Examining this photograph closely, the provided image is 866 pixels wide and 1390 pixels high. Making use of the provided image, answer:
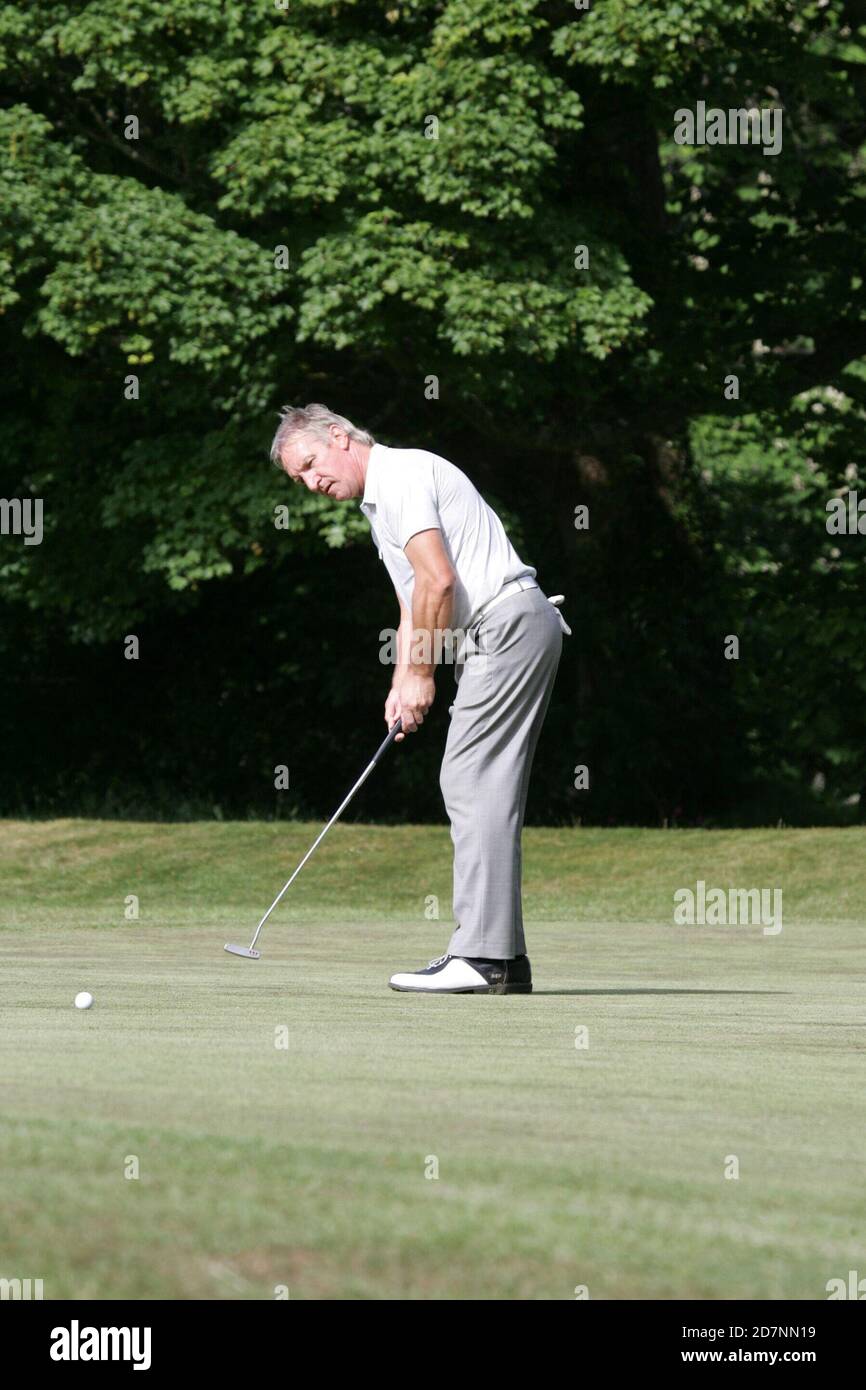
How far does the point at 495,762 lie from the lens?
25.6ft

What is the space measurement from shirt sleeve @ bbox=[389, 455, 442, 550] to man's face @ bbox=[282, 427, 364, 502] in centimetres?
24

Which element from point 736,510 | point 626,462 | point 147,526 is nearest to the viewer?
point 147,526

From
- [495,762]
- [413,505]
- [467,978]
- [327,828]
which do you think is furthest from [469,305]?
[467,978]

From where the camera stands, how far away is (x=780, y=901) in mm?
16547

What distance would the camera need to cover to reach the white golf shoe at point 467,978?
774 centimetres

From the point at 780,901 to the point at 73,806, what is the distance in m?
12.2

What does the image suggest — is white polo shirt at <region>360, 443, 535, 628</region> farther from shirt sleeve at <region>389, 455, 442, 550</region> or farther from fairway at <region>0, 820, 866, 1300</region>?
fairway at <region>0, 820, 866, 1300</region>

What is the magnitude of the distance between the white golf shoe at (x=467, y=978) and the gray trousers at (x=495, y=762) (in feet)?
0.13

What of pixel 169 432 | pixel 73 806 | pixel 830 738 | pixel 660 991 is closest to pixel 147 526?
pixel 169 432

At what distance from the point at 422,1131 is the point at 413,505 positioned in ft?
13.4

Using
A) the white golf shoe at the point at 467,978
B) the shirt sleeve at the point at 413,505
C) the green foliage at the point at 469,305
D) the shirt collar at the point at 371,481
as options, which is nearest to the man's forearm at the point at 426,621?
the shirt sleeve at the point at 413,505

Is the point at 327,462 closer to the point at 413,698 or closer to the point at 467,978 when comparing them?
the point at 413,698

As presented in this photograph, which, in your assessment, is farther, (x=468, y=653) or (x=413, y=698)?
(x=468, y=653)

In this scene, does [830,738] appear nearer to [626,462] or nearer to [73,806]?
[626,462]
